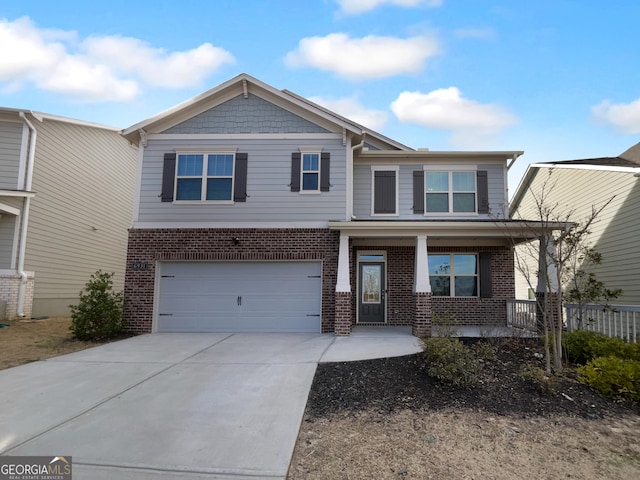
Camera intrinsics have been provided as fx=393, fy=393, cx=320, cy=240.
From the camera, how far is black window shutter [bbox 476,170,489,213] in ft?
38.9

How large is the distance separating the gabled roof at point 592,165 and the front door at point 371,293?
285 inches

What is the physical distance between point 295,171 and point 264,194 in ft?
3.56

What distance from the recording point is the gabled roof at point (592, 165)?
11477 mm

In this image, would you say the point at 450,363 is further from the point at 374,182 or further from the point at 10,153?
the point at 10,153

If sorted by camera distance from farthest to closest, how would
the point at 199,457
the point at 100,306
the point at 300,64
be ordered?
the point at 300,64 < the point at 100,306 < the point at 199,457

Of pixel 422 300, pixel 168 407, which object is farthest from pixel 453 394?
pixel 422 300

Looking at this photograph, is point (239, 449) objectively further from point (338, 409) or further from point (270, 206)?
point (270, 206)

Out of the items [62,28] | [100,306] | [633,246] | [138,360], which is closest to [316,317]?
[138,360]

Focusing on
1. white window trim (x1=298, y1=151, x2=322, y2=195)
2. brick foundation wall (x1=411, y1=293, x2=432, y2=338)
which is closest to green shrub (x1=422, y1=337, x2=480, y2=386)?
brick foundation wall (x1=411, y1=293, x2=432, y2=338)

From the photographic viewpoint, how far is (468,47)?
10727 millimetres

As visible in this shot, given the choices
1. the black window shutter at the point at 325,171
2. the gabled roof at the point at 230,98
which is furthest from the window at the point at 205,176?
the black window shutter at the point at 325,171

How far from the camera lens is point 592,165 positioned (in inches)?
493

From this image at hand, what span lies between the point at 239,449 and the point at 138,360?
4416mm
